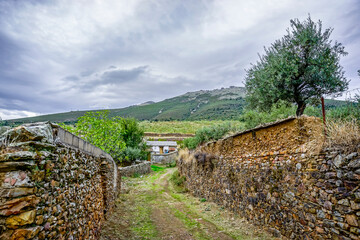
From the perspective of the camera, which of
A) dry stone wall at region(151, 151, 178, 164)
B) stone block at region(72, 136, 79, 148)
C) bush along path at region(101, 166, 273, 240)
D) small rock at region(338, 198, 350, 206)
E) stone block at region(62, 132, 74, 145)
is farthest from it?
dry stone wall at region(151, 151, 178, 164)

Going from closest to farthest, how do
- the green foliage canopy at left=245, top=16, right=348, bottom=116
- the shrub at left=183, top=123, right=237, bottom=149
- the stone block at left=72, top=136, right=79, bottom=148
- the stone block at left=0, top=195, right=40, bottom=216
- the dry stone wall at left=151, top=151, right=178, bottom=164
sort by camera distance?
the stone block at left=0, top=195, right=40, bottom=216, the stone block at left=72, top=136, right=79, bottom=148, the green foliage canopy at left=245, top=16, right=348, bottom=116, the shrub at left=183, top=123, right=237, bottom=149, the dry stone wall at left=151, top=151, right=178, bottom=164

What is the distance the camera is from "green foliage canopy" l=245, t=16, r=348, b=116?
1058cm

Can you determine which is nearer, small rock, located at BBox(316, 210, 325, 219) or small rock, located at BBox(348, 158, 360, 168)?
small rock, located at BBox(348, 158, 360, 168)

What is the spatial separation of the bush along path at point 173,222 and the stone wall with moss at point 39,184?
10.9 ft

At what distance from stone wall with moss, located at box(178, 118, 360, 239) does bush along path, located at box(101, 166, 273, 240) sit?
0.60 metres

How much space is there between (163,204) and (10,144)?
1049 cm

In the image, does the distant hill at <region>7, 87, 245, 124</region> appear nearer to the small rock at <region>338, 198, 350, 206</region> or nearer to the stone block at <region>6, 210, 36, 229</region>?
the small rock at <region>338, 198, 350, 206</region>

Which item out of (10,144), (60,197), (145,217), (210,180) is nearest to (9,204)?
(10,144)

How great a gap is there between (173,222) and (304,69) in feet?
30.9

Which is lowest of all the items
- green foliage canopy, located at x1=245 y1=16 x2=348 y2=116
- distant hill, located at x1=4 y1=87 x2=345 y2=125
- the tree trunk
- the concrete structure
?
the concrete structure

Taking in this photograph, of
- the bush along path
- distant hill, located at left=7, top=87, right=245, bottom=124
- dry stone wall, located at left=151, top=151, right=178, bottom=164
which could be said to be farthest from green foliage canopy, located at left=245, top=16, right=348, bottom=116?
distant hill, located at left=7, top=87, right=245, bottom=124

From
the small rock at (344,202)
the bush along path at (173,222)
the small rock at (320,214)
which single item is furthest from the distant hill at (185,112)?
the small rock at (344,202)

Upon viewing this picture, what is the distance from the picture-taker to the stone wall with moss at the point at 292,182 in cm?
455

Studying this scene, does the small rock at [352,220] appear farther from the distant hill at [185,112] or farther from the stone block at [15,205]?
the distant hill at [185,112]
